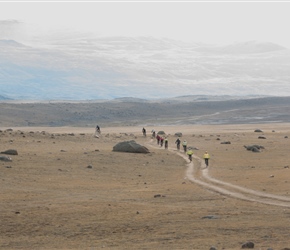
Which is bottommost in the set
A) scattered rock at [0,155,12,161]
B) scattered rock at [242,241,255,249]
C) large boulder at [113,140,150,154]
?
scattered rock at [242,241,255,249]

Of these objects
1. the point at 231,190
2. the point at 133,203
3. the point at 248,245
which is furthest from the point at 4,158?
→ the point at 248,245

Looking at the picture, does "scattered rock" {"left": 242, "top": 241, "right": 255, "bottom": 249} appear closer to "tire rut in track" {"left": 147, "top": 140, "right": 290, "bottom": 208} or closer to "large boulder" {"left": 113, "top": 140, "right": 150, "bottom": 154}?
"tire rut in track" {"left": 147, "top": 140, "right": 290, "bottom": 208}

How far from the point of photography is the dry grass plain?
22438 mm

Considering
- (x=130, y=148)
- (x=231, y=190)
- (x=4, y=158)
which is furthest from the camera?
(x=130, y=148)

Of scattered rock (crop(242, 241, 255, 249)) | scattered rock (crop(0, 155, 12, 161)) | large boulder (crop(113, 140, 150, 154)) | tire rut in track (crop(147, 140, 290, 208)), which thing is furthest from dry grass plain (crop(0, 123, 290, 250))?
large boulder (crop(113, 140, 150, 154))

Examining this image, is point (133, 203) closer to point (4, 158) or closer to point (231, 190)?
point (231, 190)

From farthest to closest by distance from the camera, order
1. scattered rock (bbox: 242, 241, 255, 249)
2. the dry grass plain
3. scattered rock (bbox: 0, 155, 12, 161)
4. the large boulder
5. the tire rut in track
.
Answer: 1. the large boulder
2. scattered rock (bbox: 0, 155, 12, 161)
3. the tire rut in track
4. the dry grass plain
5. scattered rock (bbox: 242, 241, 255, 249)

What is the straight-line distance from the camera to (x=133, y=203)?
1163 inches

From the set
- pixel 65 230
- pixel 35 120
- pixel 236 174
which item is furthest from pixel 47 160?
pixel 35 120

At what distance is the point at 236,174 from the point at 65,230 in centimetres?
2033

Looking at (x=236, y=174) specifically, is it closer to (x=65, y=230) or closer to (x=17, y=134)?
(x=65, y=230)

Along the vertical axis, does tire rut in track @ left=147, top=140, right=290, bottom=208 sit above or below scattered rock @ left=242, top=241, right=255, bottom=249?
above

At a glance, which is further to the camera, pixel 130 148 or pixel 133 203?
pixel 130 148

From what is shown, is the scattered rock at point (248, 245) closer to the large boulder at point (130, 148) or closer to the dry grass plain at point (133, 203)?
the dry grass plain at point (133, 203)
